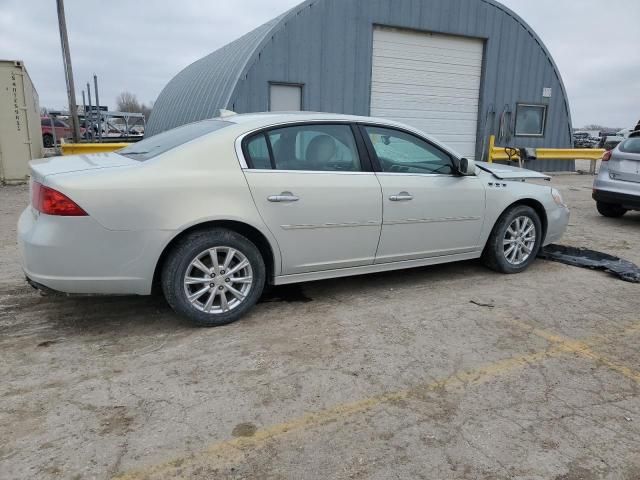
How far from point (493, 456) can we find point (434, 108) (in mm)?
13841

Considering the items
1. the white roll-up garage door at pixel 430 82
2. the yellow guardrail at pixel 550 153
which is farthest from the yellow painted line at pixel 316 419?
the yellow guardrail at pixel 550 153

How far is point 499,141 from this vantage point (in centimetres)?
1634

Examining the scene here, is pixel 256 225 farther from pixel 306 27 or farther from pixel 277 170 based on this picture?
pixel 306 27

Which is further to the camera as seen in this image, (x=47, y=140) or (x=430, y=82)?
(x=47, y=140)

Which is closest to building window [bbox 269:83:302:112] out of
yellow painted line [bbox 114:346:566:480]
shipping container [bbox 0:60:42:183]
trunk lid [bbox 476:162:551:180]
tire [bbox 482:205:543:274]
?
shipping container [bbox 0:60:42:183]

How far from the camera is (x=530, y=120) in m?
16.9

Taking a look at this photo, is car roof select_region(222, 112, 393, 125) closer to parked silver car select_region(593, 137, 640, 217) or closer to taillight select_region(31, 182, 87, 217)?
taillight select_region(31, 182, 87, 217)

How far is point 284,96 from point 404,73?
3.67 m

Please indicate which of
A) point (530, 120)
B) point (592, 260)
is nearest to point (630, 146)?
point (592, 260)

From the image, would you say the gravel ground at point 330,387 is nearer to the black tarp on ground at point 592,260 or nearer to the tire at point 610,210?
the black tarp on ground at point 592,260

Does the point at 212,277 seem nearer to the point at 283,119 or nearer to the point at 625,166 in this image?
the point at 283,119

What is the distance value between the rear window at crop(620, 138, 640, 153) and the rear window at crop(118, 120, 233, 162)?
22.1 feet

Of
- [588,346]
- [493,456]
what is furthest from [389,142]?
[493,456]

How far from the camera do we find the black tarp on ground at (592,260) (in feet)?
17.7
